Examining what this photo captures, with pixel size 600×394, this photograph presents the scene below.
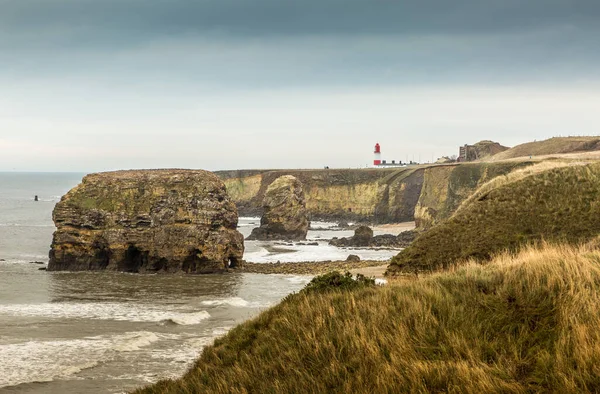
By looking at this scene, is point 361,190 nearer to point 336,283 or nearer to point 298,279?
point 298,279

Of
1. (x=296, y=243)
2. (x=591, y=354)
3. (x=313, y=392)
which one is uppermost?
(x=591, y=354)

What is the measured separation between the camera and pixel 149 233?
161ft

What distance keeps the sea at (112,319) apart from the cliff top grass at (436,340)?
946 cm

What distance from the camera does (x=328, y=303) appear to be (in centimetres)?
1182

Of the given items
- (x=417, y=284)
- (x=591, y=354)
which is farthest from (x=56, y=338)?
(x=591, y=354)

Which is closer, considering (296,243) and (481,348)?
(481,348)

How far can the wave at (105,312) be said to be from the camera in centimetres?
3088

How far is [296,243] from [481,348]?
6152 cm

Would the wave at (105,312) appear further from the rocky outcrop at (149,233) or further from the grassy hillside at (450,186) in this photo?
the grassy hillside at (450,186)

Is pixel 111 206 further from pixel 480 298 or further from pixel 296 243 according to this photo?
pixel 480 298

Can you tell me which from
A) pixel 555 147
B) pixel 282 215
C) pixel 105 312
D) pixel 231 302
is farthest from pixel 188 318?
pixel 555 147

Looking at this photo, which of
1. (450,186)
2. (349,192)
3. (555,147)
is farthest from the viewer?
(349,192)

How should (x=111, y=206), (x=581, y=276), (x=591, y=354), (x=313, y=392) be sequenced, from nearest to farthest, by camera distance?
1. (x=591, y=354)
2. (x=313, y=392)
3. (x=581, y=276)
4. (x=111, y=206)

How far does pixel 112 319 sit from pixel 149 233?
61.4 ft
